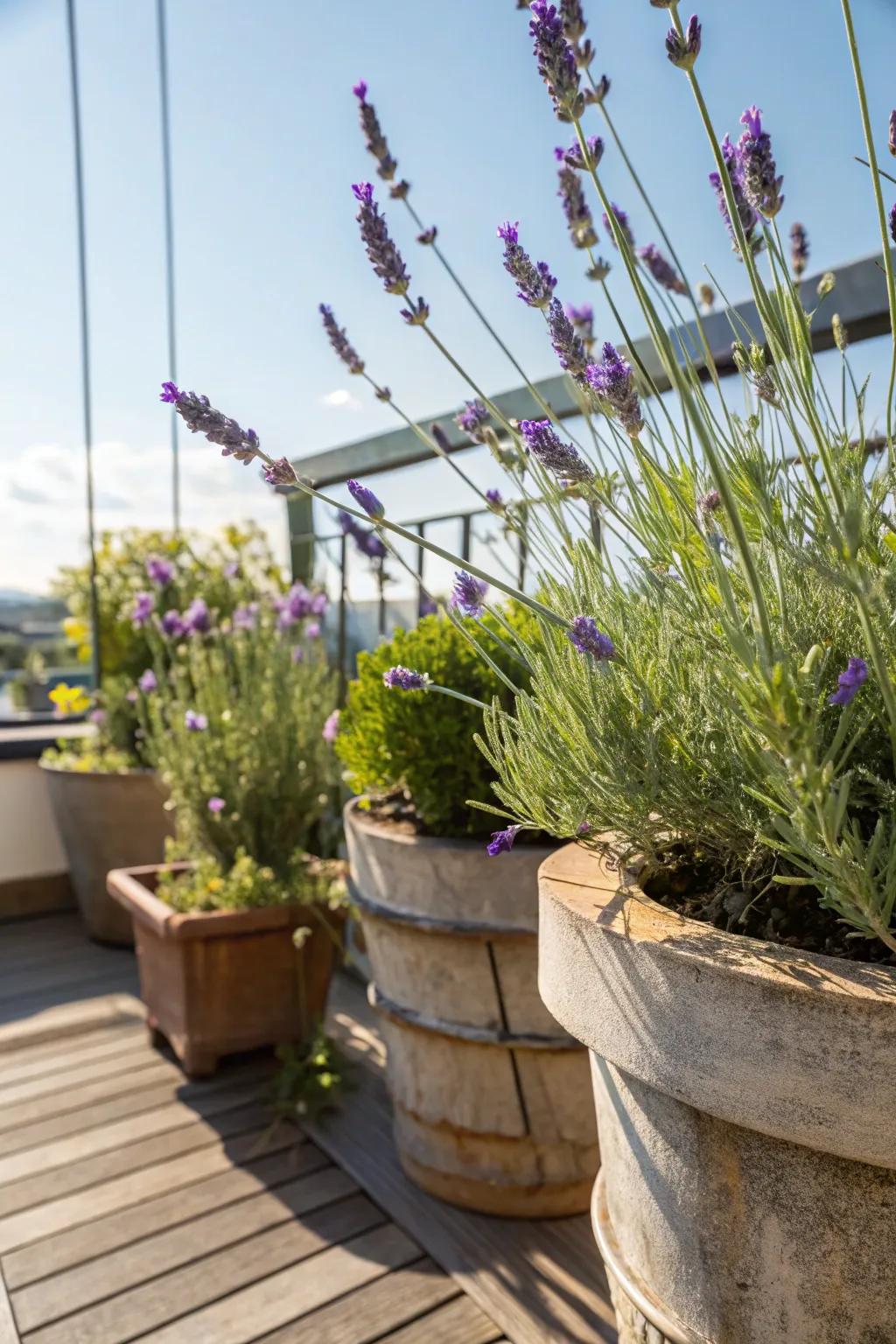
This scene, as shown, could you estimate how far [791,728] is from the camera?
523 millimetres

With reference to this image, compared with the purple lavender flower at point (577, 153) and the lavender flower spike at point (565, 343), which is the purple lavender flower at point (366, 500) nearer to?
the lavender flower spike at point (565, 343)

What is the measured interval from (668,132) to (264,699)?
1.66 metres

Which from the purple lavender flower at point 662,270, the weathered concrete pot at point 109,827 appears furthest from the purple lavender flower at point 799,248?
the weathered concrete pot at point 109,827

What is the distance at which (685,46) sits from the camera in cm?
58

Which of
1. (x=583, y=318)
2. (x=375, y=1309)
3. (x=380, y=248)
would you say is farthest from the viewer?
(x=375, y=1309)

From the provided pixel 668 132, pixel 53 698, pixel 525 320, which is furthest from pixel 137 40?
pixel 525 320

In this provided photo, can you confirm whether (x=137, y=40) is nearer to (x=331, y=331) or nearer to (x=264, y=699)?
(x=264, y=699)

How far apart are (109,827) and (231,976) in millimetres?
1076

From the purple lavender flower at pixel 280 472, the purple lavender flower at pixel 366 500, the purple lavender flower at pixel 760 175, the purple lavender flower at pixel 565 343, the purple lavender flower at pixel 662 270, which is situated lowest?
the purple lavender flower at pixel 366 500

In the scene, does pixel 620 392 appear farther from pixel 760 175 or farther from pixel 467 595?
pixel 467 595

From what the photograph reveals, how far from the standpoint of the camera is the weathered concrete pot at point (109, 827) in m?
2.91

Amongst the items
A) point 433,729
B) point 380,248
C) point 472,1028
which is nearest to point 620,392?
point 380,248

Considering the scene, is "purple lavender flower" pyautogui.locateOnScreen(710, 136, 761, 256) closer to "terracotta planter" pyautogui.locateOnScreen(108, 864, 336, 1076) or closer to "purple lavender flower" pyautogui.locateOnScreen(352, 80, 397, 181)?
"purple lavender flower" pyautogui.locateOnScreen(352, 80, 397, 181)

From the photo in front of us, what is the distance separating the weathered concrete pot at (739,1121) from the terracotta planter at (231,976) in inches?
52.0
